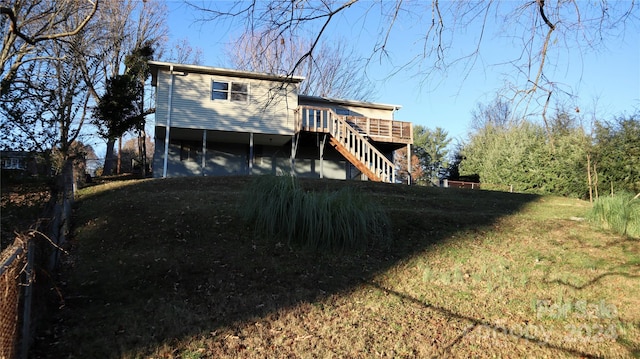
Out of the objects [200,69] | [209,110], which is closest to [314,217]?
[209,110]

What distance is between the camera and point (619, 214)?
826cm

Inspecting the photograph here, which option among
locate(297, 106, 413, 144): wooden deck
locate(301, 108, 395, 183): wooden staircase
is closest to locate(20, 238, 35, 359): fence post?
locate(301, 108, 395, 183): wooden staircase

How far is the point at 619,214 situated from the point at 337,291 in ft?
20.5

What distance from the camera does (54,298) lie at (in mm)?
4809


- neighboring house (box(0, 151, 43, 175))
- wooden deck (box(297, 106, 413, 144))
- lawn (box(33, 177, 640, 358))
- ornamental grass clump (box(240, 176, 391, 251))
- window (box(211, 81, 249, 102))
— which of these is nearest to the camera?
lawn (box(33, 177, 640, 358))

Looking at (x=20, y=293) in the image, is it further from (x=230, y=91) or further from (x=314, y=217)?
(x=230, y=91)

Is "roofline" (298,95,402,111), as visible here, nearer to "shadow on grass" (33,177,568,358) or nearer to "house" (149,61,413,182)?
"house" (149,61,413,182)

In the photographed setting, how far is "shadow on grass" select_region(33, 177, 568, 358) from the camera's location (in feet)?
13.6

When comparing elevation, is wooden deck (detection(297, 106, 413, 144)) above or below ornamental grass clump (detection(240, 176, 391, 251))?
above

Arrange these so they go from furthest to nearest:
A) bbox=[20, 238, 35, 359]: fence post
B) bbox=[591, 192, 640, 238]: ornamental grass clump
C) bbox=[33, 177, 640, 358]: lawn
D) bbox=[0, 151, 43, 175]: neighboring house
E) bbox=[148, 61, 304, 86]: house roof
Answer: bbox=[148, 61, 304, 86]: house roof < bbox=[591, 192, 640, 238]: ornamental grass clump < bbox=[0, 151, 43, 175]: neighboring house < bbox=[33, 177, 640, 358]: lawn < bbox=[20, 238, 35, 359]: fence post

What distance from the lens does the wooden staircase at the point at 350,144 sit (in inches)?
688

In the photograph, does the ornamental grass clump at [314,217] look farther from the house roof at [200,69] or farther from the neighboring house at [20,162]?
the house roof at [200,69]

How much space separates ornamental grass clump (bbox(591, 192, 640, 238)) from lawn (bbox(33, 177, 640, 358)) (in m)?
0.36

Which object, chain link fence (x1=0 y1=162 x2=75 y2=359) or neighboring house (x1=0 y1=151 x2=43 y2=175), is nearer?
chain link fence (x1=0 y1=162 x2=75 y2=359)
